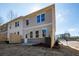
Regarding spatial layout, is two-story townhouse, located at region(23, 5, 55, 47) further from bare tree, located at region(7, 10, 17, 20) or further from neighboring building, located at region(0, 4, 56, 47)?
bare tree, located at region(7, 10, 17, 20)

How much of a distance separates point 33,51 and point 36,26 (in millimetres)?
506

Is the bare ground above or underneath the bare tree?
underneath

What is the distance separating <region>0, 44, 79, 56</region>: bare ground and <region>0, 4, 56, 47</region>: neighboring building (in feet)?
0.50

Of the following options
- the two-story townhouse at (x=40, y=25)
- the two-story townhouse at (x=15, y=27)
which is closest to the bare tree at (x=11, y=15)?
the two-story townhouse at (x=15, y=27)

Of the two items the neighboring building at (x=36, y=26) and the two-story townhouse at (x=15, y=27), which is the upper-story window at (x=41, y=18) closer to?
the neighboring building at (x=36, y=26)

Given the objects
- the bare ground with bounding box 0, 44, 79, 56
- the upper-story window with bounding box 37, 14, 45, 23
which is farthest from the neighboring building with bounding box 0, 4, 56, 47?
the bare ground with bounding box 0, 44, 79, 56

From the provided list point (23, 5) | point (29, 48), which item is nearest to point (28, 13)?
point (23, 5)

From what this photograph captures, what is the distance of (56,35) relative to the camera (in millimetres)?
4406

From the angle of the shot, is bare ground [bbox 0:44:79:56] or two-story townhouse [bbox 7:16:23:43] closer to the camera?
bare ground [bbox 0:44:79:56]

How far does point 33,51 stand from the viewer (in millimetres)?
4438

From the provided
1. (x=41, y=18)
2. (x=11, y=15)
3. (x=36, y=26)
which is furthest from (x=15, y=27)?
(x=41, y=18)

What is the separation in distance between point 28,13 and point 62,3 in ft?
2.34

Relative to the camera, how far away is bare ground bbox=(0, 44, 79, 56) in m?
4.39

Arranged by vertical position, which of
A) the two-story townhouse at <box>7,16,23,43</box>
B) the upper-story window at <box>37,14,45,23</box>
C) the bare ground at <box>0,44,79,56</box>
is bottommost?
the bare ground at <box>0,44,79,56</box>
